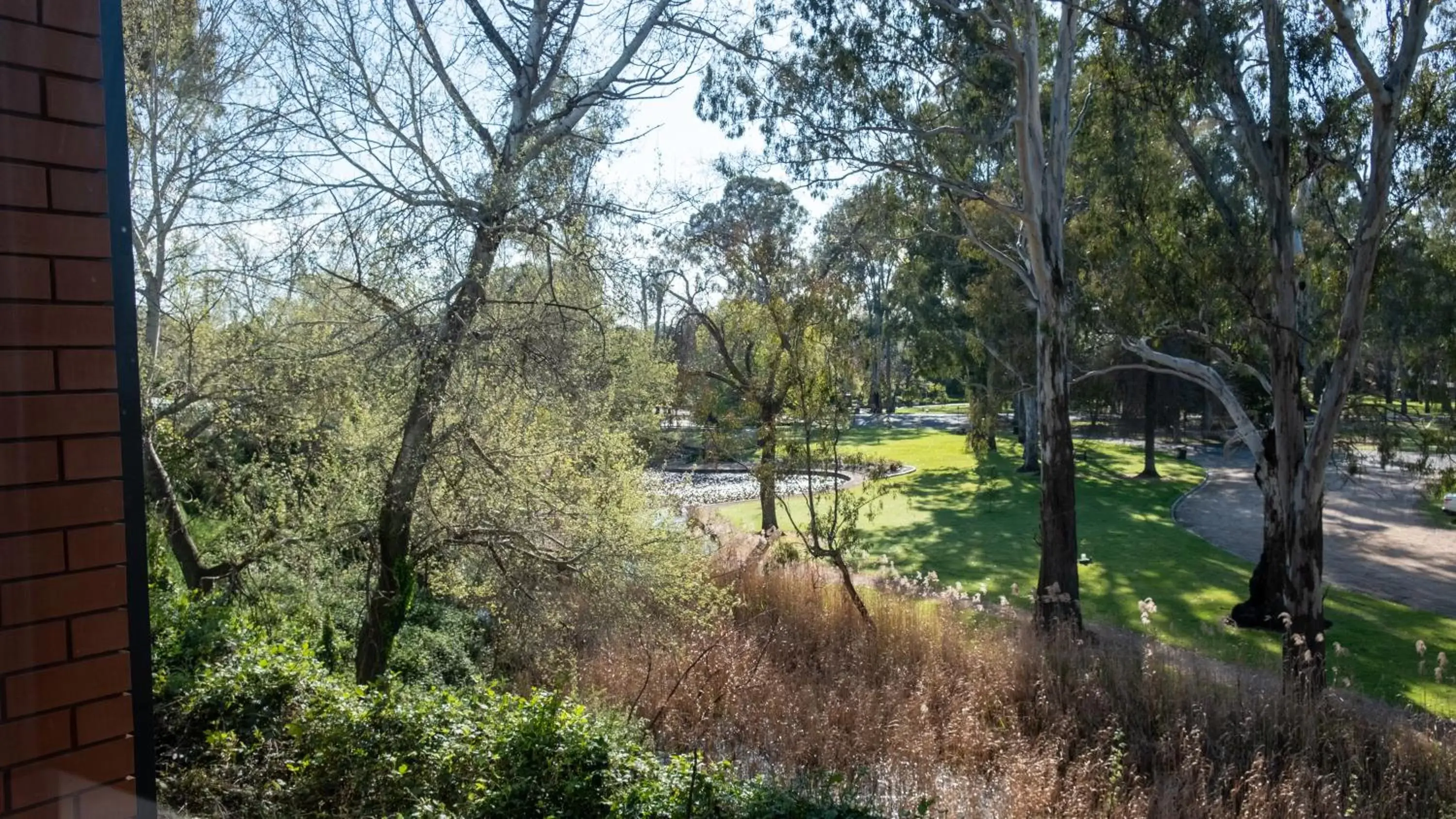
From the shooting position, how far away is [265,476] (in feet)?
28.2

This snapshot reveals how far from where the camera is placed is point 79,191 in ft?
7.39

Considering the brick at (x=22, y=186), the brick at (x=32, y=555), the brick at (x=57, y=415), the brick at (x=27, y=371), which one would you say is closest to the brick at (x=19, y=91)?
the brick at (x=22, y=186)

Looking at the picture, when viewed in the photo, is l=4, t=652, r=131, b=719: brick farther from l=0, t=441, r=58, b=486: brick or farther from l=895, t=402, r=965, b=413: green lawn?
l=895, t=402, r=965, b=413: green lawn

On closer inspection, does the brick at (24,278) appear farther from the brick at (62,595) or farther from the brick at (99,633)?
the brick at (99,633)

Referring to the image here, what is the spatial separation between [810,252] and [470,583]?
347 inches

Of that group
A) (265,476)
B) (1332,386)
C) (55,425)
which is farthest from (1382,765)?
(265,476)

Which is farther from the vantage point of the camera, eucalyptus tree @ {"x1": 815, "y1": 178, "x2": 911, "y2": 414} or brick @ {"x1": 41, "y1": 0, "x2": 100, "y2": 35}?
eucalyptus tree @ {"x1": 815, "y1": 178, "x2": 911, "y2": 414}

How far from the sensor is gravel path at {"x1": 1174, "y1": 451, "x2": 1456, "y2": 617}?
1747cm

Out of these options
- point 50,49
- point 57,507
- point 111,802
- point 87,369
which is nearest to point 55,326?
point 87,369

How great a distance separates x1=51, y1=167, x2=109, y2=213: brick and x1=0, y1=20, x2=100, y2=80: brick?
0.24 metres

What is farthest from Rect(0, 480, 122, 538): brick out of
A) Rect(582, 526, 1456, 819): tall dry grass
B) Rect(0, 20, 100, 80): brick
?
Rect(582, 526, 1456, 819): tall dry grass

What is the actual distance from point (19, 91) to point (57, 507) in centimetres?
98

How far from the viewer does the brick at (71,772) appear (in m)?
2.12

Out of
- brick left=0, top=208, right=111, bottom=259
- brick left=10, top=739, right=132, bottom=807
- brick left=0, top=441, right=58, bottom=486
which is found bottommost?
brick left=10, top=739, right=132, bottom=807
